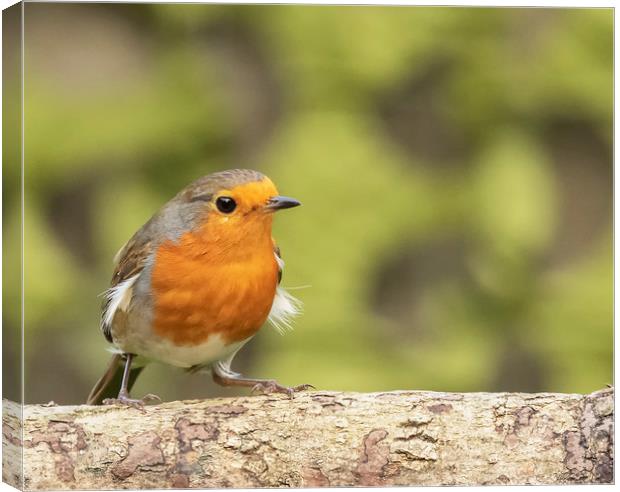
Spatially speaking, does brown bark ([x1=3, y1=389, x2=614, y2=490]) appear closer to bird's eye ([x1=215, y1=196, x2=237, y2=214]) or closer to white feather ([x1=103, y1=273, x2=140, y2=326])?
white feather ([x1=103, y1=273, x2=140, y2=326])

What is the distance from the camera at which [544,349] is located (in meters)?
5.20

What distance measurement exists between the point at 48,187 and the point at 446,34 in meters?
1.83

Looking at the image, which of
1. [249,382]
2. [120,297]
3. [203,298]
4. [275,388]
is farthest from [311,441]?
[120,297]

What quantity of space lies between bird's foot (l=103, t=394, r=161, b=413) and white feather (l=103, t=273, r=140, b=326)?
0.28 metres

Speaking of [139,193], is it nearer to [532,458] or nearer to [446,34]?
[446,34]

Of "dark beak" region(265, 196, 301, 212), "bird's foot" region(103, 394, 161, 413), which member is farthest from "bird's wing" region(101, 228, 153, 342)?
"dark beak" region(265, 196, 301, 212)

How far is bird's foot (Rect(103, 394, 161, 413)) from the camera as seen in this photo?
4.39 metres

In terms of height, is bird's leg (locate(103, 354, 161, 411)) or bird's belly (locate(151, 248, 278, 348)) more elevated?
bird's belly (locate(151, 248, 278, 348))

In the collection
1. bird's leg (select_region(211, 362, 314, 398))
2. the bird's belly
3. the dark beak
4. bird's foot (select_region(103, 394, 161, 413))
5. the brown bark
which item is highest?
the dark beak

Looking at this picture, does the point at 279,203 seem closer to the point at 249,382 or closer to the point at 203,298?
the point at 203,298

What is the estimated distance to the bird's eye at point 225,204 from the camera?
4238 millimetres

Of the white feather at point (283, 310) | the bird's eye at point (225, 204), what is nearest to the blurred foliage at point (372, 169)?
the white feather at point (283, 310)

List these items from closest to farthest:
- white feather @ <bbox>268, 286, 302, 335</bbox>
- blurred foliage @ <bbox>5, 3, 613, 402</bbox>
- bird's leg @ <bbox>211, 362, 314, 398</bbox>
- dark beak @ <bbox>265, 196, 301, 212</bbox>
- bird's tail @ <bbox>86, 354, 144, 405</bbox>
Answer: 1. dark beak @ <bbox>265, 196, 301, 212</bbox>
2. bird's leg @ <bbox>211, 362, 314, 398</bbox>
3. white feather @ <bbox>268, 286, 302, 335</bbox>
4. bird's tail @ <bbox>86, 354, 144, 405</bbox>
5. blurred foliage @ <bbox>5, 3, 613, 402</bbox>

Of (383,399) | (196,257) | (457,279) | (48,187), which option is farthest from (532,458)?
(48,187)
